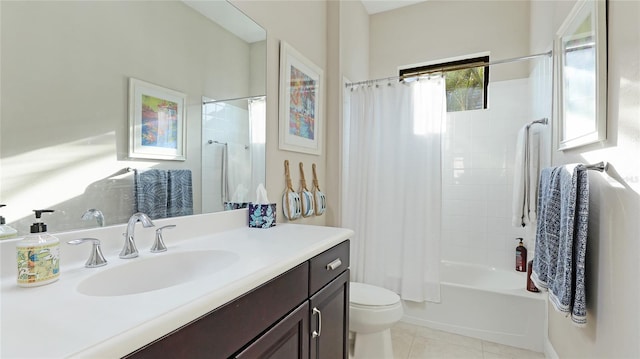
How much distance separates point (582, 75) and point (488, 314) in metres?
1.62

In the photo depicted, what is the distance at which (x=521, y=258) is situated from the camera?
105 inches

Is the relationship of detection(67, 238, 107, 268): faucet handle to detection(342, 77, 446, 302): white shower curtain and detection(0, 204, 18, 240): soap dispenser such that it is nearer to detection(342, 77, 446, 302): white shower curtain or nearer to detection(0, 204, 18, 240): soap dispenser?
detection(0, 204, 18, 240): soap dispenser

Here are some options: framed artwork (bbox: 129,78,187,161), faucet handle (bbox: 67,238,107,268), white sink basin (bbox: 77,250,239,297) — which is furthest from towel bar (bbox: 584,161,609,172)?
faucet handle (bbox: 67,238,107,268)

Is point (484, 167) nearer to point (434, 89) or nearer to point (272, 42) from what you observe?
Result: point (434, 89)

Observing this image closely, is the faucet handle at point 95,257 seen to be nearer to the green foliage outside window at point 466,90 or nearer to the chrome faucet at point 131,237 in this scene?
the chrome faucet at point 131,237

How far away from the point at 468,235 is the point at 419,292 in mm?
1003

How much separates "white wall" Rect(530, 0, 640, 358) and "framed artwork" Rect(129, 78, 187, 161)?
1592 millimetres

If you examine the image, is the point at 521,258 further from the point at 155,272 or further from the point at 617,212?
the point at 155,272

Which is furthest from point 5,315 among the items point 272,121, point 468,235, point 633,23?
point 468,235

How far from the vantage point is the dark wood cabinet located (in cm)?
64

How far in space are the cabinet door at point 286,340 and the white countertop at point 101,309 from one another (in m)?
0.17

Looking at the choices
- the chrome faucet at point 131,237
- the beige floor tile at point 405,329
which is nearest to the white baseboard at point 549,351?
the beige floor tile at point 405,329

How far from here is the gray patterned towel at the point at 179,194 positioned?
1.22m

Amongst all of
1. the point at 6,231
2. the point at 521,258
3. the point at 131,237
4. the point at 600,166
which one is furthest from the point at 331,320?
the point at 521,258
